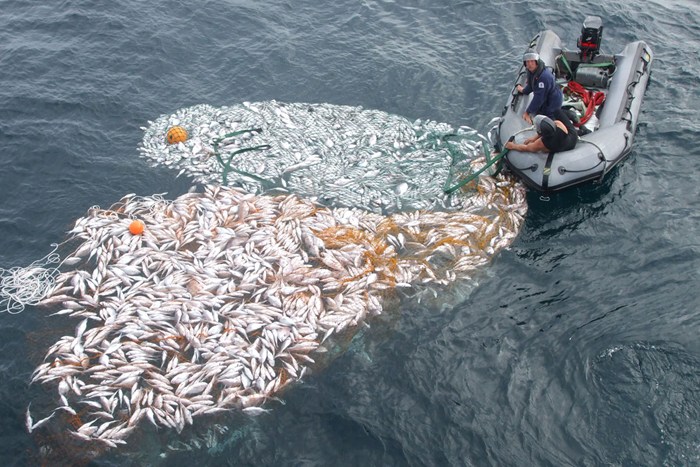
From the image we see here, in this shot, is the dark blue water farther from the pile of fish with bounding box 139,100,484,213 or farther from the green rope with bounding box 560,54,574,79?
the green rope with bounding box 560,54,574,79

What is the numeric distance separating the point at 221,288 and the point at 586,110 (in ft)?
35.1

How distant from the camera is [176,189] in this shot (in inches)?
553

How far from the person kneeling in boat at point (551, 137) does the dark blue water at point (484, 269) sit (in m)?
1.27

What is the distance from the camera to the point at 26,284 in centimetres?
1167

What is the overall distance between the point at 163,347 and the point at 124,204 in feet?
15.4

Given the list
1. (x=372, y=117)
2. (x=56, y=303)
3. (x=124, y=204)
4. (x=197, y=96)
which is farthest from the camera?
(x=197, y=96)

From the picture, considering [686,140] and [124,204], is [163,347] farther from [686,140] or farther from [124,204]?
[686,140]

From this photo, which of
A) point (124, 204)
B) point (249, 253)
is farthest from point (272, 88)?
point (249, 253)

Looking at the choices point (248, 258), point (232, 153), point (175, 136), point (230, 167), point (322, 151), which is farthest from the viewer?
point (175, 136)

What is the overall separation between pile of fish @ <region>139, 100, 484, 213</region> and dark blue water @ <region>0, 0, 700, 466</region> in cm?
81

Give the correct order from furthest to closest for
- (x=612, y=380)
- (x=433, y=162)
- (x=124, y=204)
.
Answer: (x=433, y=162) < (x=124, y=204) < (x=612, y=380)

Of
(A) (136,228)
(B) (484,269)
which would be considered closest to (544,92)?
(B) (484,269)

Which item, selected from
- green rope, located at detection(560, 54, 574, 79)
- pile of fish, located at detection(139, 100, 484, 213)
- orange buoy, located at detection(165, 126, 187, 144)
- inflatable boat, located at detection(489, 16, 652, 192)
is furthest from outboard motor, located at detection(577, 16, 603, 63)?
orange buoy, located at detection(165, 126, 187, 144)

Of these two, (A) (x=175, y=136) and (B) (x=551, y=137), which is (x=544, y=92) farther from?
(A) (x=175, y=136)
